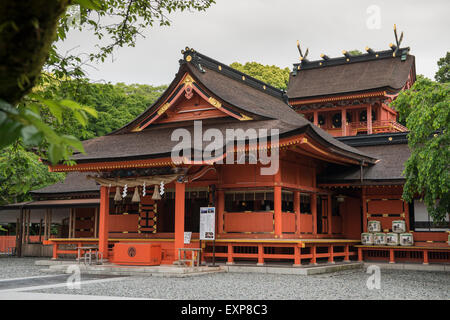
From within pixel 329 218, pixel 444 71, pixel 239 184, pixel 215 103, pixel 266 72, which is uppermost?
pixel 266 72

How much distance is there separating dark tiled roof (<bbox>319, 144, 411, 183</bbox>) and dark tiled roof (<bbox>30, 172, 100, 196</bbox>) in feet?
37.8

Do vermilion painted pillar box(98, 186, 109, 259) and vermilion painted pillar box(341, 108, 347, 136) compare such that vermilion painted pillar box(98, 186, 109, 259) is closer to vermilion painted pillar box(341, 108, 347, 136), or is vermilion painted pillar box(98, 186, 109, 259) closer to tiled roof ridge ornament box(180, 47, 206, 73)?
tiled roof ridge ornament box(180, 47, 206, 73)

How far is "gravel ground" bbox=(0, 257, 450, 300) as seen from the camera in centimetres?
1010

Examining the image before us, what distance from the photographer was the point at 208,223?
15.2m

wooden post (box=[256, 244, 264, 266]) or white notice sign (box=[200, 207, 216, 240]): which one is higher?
white notice sign (box=[200, 207, 216, 240])

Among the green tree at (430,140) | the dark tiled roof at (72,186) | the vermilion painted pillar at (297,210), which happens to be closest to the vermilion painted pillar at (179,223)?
the vermilion painted pillar at (297,210)

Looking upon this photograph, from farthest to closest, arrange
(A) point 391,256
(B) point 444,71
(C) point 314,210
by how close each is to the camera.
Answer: (B) point 444,71
(C) point 314,210
(A) point 391,256

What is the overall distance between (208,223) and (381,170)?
26.6 ft

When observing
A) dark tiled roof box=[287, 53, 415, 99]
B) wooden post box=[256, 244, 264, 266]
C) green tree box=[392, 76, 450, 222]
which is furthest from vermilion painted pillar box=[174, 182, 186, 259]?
dark tiled roof box=[287, 53, 415, 99]

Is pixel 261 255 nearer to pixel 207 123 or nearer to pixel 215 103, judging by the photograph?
pixel 207 123

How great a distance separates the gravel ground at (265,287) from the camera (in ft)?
33.1

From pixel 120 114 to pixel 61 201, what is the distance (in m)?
16.5

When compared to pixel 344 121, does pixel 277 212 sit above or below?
below

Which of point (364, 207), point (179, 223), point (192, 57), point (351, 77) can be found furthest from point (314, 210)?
point (351, 77)
